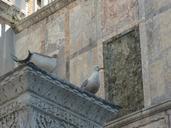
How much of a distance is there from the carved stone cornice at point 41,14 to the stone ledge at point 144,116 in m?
2.47

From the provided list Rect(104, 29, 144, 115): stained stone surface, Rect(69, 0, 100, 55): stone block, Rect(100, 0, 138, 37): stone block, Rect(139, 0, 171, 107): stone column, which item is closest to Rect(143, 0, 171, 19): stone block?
Rect(139, 0, 171, 107): stone column

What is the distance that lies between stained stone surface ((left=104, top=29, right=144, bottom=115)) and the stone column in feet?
0.38

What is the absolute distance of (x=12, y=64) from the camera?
9.27m

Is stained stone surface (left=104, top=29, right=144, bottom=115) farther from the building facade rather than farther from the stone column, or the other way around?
the stone column

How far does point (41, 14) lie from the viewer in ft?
30.1

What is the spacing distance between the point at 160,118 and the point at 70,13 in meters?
2.75

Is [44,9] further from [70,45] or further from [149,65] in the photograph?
[149,65]

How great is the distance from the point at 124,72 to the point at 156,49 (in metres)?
0.55

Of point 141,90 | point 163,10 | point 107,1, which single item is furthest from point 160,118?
point 107,1

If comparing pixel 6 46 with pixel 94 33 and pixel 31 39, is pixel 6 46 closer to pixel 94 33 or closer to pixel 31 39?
pixel 31 39

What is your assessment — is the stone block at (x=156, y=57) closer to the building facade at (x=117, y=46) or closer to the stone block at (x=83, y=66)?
the building facade at (x=117, y=46)

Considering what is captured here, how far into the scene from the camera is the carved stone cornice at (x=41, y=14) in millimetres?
8938

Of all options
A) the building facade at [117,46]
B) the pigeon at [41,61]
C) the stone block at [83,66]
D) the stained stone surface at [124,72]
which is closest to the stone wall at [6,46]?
the building facade at [117,46]

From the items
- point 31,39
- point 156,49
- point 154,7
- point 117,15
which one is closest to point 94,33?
point 117,15
